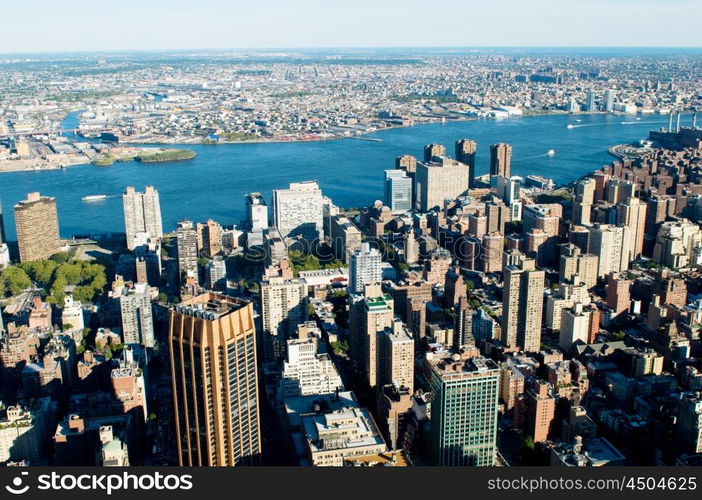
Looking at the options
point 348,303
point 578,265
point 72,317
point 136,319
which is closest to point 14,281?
point 72,317

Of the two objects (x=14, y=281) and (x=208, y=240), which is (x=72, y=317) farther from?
(x=208, y=240)

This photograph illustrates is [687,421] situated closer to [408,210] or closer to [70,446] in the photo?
[70,446]

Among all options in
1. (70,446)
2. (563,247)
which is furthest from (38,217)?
(563,247)

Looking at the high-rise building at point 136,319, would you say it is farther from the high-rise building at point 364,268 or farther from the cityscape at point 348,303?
the high-rise building at point 364,268

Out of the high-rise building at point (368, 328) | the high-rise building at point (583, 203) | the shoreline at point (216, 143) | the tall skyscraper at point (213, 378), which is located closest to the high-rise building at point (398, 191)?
the high-rise building at point (583, 203)

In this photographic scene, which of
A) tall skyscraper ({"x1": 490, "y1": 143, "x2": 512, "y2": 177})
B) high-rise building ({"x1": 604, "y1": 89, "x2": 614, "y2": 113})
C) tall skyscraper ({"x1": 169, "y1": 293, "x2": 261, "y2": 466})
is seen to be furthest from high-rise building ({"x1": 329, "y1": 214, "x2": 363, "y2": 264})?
high-rise building ({"x1": 604, "y1": 89, "x2": 614, "y2": 113})

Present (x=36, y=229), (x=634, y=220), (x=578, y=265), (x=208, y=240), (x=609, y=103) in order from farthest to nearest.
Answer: (x=609, y=103) < (x=634, y=220) < (x=208, y=240) < (x=36, y=229) < (x=578, y=265)
